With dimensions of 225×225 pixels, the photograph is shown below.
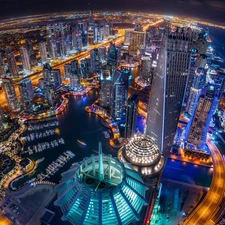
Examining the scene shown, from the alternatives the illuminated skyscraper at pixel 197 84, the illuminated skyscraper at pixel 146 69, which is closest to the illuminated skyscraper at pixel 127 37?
the illuminated skyscraper at pixel 146 69

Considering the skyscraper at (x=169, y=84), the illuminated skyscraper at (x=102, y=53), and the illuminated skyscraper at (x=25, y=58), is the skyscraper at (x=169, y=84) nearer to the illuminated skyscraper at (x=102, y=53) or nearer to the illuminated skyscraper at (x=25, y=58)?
the illuminated skyscraper at (x=102, y=53)

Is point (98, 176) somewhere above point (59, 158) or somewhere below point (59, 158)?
above

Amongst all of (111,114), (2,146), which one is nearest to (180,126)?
(111,114)

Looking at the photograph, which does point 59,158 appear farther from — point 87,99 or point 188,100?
point 188,100

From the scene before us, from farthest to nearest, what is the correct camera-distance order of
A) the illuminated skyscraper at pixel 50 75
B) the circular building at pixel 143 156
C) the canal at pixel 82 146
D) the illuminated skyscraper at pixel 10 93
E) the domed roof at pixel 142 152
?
1. the illuminated skyscraper at pixel 50 75
2. the illuminated skyscraper at pixel 10 93
3. the canal at pixel 82 146
4. the domed roof at pixel 142 152
5. the circular building at pixel 143 156

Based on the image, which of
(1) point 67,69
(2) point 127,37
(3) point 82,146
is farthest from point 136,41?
(3) point 82,146

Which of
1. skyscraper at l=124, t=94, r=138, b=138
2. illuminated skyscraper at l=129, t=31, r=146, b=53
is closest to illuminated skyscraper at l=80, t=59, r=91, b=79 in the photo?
Answer: illuminated skyscraper at l=129, t=31, r=146, b=53

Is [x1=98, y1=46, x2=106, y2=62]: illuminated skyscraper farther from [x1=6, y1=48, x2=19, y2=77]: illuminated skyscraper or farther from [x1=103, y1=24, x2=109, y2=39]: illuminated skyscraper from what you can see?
[x1=6, y1=48, x2=19, y2=77]: illuminated skyscraper
